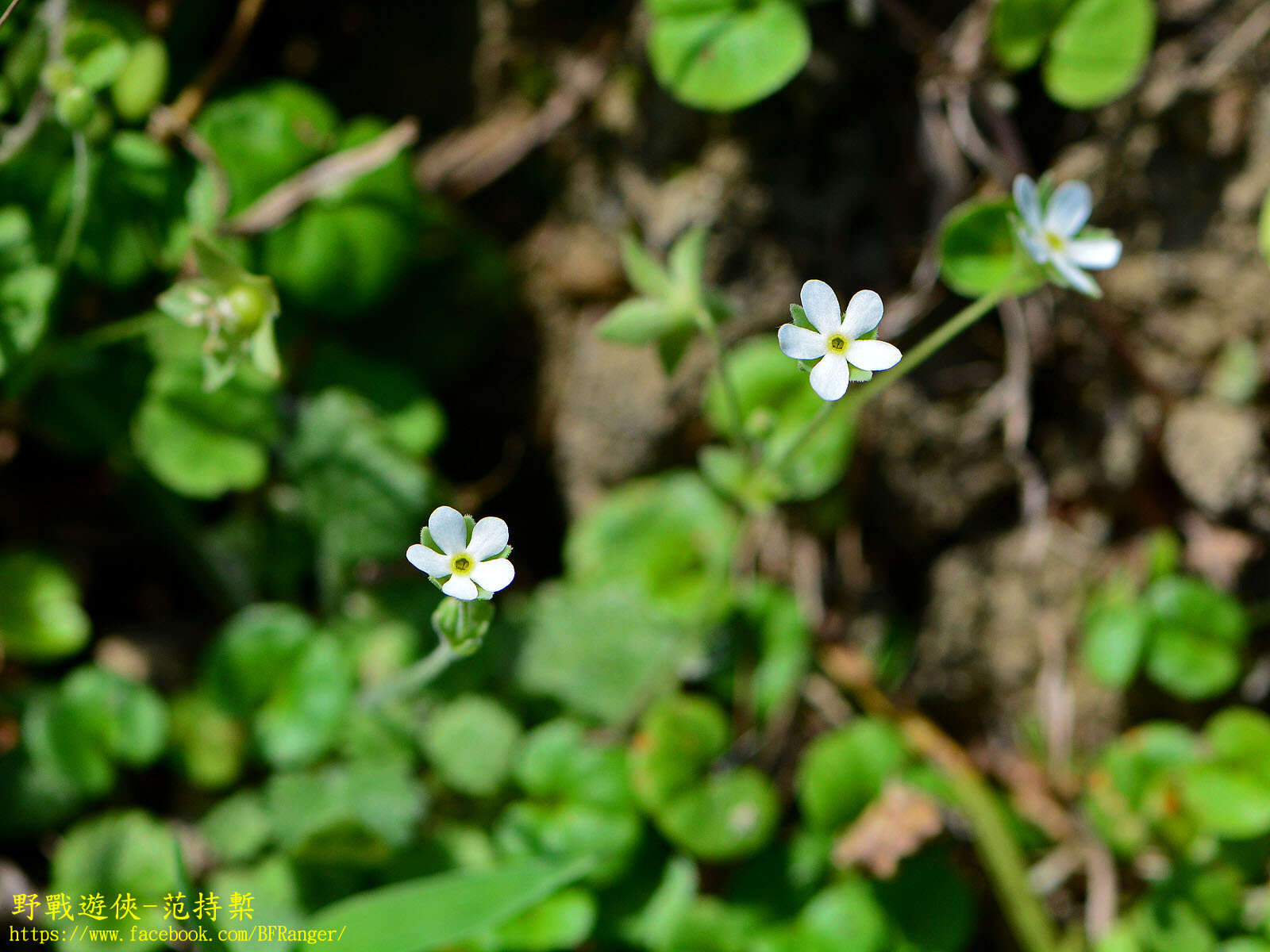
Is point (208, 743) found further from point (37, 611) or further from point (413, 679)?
point (413, 679)

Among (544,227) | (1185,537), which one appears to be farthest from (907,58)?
(1185,537)

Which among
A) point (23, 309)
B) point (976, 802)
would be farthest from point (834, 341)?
point (23, 309)

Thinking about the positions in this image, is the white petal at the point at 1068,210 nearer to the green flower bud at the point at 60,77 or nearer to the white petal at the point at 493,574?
the white petal at the point at 493,574

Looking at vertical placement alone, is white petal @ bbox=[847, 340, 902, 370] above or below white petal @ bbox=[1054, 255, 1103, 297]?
above

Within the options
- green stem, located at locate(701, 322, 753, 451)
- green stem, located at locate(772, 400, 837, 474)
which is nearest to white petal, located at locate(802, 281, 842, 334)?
green stem, located at locate(772, 400, 837, 474)

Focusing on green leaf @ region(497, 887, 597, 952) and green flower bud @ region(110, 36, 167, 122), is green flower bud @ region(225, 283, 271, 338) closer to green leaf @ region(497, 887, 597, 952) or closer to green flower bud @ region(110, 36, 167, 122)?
green flower bud @ region(110, 36, 167, 122)

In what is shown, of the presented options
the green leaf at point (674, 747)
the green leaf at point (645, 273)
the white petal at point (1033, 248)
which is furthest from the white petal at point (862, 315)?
the green leaf at point (674, 747)
